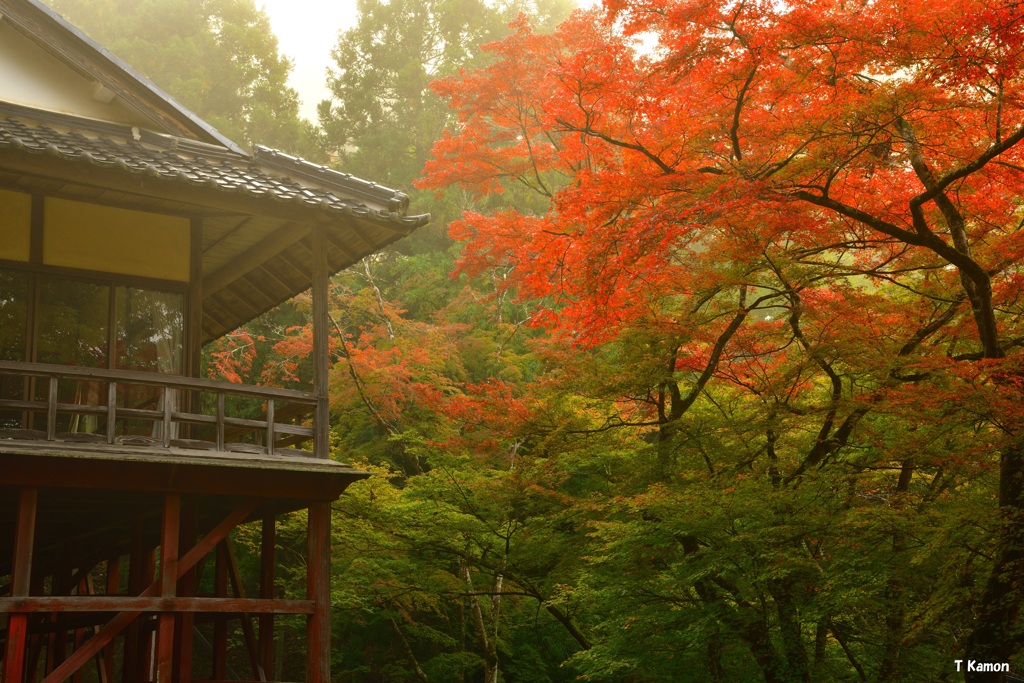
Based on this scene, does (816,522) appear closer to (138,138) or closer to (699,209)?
Answer: (699,209)

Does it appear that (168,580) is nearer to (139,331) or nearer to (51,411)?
(51,411)

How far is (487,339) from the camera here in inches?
867

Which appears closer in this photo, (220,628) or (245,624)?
(220,628)

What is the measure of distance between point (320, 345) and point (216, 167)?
6.65 ft

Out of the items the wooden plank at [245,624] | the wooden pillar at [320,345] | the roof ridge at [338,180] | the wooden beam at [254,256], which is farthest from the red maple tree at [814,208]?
the wooden plank at [245,624]

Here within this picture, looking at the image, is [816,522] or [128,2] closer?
[816,522]

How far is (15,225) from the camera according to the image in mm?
9391

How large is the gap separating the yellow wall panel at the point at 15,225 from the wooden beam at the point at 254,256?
2.64 metres

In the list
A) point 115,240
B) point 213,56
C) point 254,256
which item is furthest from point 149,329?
point 213,56

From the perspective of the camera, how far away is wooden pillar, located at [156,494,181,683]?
8039 mm

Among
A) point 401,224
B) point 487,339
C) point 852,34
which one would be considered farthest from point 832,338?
point 487,339

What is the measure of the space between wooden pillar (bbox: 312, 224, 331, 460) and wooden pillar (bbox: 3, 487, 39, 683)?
256 cm

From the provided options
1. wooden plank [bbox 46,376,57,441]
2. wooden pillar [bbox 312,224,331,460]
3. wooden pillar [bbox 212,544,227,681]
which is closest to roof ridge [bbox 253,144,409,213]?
wooden pillar [bbox 312,224,331,460]

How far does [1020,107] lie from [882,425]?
14.2 ft
